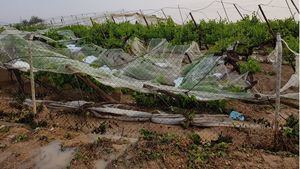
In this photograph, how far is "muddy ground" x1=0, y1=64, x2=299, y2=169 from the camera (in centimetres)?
415

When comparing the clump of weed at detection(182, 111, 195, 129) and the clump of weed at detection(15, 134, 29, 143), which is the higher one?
the clump of weed at detection(182, 111, 195, 129)

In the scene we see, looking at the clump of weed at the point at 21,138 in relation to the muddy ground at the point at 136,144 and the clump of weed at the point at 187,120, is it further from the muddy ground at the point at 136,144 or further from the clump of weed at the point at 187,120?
the clump of weed at the point at 187,120

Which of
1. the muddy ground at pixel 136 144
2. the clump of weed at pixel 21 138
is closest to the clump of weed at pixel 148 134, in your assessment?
the muddy ground at pixel 136 144

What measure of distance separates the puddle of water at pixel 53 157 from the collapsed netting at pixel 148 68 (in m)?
1.62

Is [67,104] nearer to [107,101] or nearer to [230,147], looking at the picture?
[107,101]

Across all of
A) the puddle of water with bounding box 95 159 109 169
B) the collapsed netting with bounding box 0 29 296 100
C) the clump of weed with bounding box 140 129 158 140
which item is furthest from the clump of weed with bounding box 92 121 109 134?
the puddle of water with bounding box 95 159 109 169

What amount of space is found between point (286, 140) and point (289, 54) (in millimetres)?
3520

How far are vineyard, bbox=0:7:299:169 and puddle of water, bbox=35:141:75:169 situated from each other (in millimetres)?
13

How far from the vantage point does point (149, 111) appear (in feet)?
19.6

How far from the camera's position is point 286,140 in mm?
4449

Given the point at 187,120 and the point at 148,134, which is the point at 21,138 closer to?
the point at 148,134

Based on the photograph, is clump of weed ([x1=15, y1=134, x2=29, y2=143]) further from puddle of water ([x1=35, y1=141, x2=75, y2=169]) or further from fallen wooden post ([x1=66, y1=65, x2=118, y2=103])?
fallen wooden post ([x1=66, y1=65, x2=118, y2=103])

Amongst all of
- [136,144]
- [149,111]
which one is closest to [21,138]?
[136,144]

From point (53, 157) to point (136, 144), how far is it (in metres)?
1.03
